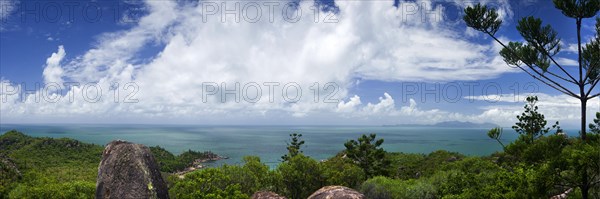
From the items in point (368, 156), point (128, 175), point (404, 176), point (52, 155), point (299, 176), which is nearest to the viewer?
point (128, 175)

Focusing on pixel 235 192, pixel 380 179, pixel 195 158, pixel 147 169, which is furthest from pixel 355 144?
pixel 195 158

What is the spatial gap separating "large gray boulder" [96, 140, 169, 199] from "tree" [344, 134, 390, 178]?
36271 millimetres

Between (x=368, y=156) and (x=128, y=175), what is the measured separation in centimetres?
3791

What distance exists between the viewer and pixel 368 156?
45281mm

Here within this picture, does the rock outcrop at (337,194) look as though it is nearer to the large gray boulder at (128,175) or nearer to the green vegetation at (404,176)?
the green vegetation at (404,176)

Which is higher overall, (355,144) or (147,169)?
(147,169)

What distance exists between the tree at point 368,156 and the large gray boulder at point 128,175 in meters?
36.3

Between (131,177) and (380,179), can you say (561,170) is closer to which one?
(131,177)

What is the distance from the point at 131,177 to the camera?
1020 cm

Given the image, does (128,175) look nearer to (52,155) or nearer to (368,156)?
(368,156)

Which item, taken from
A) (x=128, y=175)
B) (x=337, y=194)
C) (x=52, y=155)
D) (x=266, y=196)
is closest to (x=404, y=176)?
(x=266, y=196)

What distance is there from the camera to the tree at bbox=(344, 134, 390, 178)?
4488cm

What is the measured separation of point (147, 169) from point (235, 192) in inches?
139

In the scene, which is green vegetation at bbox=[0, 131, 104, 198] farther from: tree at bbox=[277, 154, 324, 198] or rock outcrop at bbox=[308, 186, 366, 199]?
rock outcrop at bbox=[308, 186, 366, 199]
